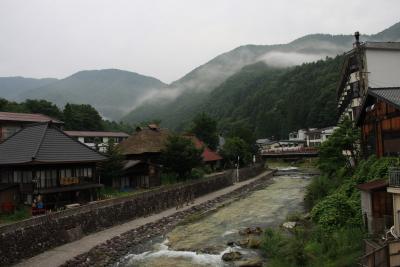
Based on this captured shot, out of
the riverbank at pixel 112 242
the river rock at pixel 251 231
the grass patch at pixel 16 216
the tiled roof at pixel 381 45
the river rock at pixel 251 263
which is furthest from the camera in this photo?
the tiled roof at pixel 381 45

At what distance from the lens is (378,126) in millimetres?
24234

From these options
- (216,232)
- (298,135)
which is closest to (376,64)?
(216,232)

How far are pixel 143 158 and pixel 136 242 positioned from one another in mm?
18620

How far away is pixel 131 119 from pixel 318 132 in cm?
13126

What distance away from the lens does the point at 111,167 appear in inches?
1351

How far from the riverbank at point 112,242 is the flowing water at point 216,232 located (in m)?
1.21

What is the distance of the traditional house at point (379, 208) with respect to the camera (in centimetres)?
1690

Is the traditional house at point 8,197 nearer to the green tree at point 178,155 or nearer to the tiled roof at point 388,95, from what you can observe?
the green tree at point 178,155

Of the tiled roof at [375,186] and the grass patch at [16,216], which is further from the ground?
the tiled roof at [375,186]

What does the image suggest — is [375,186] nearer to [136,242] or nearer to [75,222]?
[136,242]

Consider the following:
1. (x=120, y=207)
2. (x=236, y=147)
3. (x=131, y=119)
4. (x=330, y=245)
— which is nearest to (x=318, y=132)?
(x=236, y=147)

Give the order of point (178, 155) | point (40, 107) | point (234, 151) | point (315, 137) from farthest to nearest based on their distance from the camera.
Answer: point (315, 137)
point (40, 107)
point (234, 151)
point (178, 155)

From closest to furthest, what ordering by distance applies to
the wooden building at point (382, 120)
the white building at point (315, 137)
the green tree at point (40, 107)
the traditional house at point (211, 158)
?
the wooden building at point (382, 120), the traditional house at point (211, 158), the green tree at point (40, 107), the white building at point (315, 137)

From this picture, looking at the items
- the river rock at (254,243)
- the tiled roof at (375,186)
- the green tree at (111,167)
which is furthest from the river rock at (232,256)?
the green tree at (111,167)
